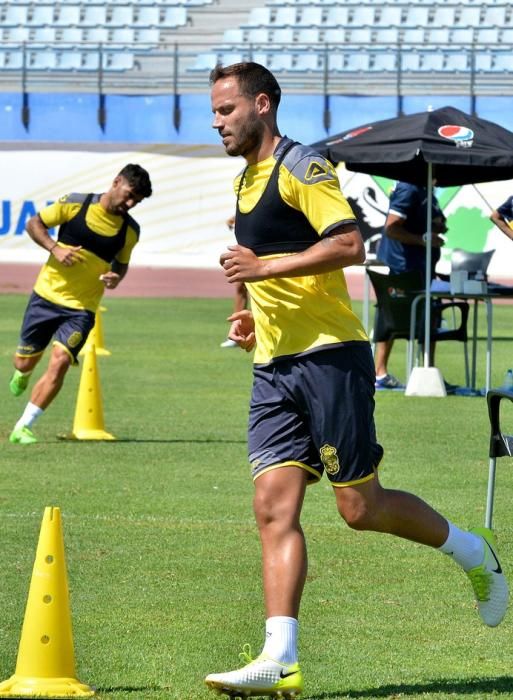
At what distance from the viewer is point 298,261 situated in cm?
476

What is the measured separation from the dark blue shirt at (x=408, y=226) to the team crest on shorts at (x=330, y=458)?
9499 mm

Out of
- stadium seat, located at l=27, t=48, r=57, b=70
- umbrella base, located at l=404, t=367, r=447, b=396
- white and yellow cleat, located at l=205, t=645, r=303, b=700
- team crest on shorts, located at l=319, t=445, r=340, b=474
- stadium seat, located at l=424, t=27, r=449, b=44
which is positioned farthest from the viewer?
stadium seat, located at l=424, t=27, r=449, b=44

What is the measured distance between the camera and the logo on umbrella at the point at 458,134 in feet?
43.2

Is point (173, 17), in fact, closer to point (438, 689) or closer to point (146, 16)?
point (146, 16)

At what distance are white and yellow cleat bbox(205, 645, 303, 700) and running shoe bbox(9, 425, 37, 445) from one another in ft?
20.7

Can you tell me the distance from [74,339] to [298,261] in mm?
6129

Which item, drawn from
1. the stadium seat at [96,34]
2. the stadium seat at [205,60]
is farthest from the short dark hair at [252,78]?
the stadium seat at [96,34]

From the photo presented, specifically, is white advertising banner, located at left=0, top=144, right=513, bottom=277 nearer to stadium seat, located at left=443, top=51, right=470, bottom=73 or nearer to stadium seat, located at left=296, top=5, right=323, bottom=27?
stadium seat, located at left=443, top=51, right=470, bottom=73

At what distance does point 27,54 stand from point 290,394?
1264 inches

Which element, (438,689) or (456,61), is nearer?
(438,689)

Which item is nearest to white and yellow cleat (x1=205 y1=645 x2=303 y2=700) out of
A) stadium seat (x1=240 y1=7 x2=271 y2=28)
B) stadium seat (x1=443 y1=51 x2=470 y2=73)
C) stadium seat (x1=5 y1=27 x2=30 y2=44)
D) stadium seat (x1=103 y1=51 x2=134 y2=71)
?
stadium seat (x1=443 y1=51 x2=470 y2=73)

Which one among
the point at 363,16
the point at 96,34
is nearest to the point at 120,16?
the point at 96,34

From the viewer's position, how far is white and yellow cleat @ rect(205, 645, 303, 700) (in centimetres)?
451

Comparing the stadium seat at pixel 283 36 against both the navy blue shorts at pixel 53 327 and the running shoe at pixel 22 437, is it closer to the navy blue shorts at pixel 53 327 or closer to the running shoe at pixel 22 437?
the navy blue shorts at pixel 53 327
